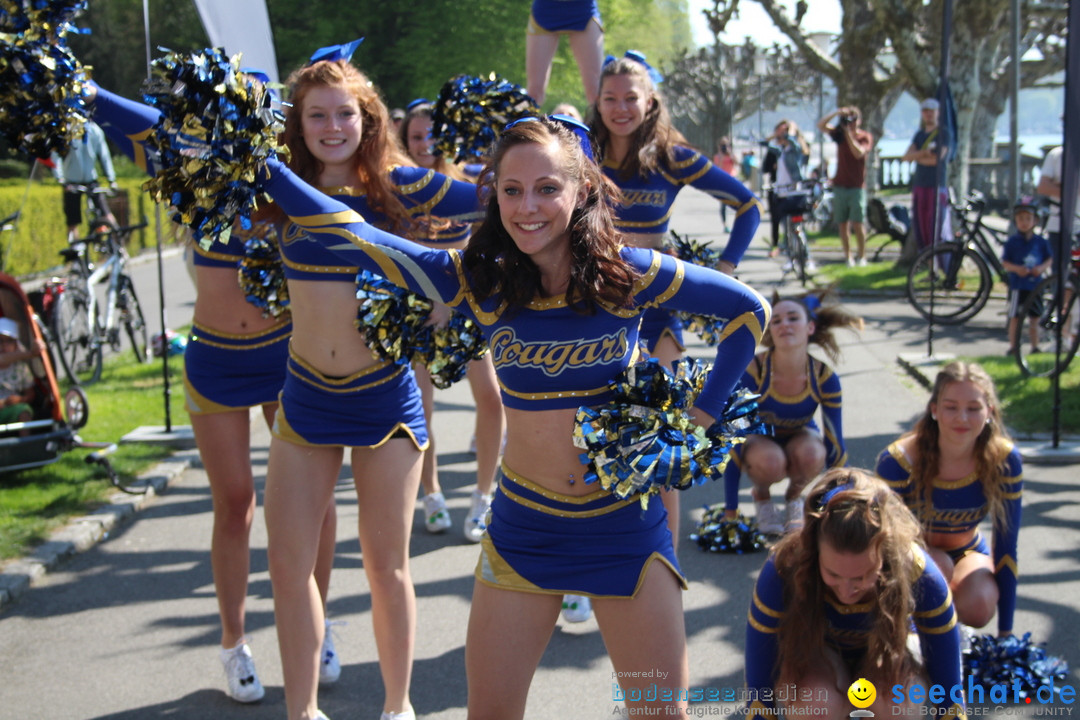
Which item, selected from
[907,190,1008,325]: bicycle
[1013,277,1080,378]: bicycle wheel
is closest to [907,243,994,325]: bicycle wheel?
[907,190,1008,325]: bicycle

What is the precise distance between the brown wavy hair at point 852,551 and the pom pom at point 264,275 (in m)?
1.94

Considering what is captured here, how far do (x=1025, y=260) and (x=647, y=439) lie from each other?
732 centimetres

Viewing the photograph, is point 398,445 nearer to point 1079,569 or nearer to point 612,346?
point 612,346

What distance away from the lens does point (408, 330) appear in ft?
11.0

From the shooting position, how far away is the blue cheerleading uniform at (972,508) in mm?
3891

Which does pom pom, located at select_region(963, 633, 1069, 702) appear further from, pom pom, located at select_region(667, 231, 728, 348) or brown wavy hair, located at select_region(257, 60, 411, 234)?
brown wavy hair, located at select_region(257, 60, 411, 234)

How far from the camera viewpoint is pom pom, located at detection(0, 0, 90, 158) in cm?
314

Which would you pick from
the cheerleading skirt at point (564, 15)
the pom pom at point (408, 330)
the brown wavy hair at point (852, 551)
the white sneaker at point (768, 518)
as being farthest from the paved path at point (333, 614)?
the cheerleading skirt at point (564, 15)

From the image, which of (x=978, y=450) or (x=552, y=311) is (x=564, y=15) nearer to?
(x=978, y=450)

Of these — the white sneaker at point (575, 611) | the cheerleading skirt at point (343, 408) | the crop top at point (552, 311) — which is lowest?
the white sneaker at point (575, 611)

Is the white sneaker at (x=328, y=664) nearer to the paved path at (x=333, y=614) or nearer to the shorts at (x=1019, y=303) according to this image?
the paved path at (x=333, y=614)

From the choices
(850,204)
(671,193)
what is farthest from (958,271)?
(671,193)

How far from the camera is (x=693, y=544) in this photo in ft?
17.6

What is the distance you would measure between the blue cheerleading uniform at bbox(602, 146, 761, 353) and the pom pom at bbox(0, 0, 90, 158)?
1987 mm
